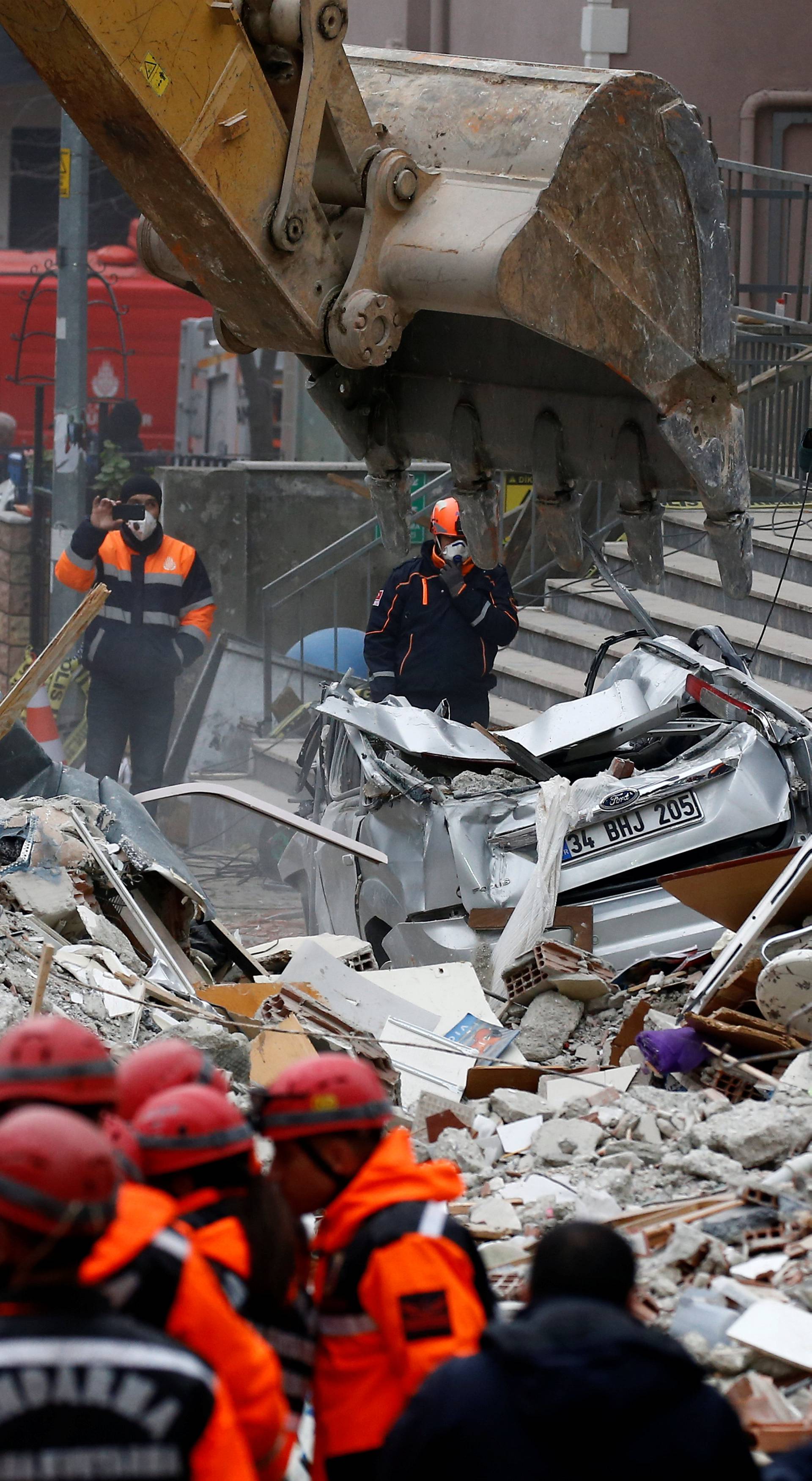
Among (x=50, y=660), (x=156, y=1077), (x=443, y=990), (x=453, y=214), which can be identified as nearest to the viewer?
(x=156, y=1077)

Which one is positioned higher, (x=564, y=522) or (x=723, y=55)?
(x=723, y=55)

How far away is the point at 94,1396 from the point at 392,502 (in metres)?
3.08

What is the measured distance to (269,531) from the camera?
15.0m

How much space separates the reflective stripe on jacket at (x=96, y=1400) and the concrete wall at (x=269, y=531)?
1252 cm

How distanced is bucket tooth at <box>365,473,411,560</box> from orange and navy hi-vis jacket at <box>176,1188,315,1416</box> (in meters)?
2.41

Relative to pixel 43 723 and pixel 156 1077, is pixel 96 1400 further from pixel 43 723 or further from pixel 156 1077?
pixel 43 723

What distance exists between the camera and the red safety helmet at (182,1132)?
2.52 meters

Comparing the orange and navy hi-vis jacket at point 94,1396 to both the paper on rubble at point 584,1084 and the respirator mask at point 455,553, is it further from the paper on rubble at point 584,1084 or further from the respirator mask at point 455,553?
the respirator mask at point 455,553

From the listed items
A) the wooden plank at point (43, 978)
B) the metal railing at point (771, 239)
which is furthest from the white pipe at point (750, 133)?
the wooden plank at point (43, 978)

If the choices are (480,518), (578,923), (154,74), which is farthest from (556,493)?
(578,923)

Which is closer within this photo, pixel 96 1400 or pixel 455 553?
pixel 96 1400

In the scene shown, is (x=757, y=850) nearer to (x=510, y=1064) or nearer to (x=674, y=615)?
(x=510, y=1064)

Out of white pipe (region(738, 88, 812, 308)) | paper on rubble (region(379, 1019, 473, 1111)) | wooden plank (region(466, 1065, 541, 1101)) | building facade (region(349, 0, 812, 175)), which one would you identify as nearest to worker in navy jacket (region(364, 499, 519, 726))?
paper on rubble (region(379, 1019, 473, 1111))

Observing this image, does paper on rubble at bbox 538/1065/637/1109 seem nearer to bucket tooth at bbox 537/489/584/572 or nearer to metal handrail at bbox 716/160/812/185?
bucket tooth at bbox 537/489/584/572
